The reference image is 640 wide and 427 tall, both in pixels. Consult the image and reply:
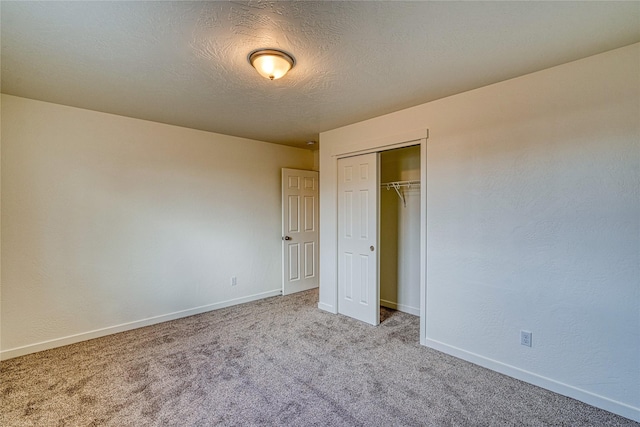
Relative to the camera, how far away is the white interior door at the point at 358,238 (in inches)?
132

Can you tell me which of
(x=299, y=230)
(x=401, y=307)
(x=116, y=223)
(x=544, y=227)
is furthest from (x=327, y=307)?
(x=116, y=223)

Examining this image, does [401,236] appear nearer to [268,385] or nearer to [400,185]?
[400,185]

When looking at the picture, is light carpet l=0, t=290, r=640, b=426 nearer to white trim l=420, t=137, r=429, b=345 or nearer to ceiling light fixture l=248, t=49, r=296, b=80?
white trim l=420, t=137, r=429, b=345

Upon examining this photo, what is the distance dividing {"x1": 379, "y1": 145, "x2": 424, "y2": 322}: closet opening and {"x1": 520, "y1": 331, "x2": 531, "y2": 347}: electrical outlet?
1.47 m

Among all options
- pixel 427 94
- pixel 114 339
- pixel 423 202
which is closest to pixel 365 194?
pixel 423 202

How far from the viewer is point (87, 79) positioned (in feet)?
7.59

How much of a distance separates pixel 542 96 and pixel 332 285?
288cm

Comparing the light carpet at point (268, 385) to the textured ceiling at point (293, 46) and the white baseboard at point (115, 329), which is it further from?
the textured ceiling at point (293, 46)

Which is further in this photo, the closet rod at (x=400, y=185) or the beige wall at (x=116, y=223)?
the closet rod at (x=400, y=185)

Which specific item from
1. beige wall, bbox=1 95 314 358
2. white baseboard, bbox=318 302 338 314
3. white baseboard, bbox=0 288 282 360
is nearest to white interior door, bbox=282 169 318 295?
beige wall, bbox=1 95 314 358

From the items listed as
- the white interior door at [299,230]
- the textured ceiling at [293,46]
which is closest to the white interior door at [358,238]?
the textured ceiling at [293,46]

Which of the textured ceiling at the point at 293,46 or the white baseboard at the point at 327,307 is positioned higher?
the textured ceiling at the point at 293,46

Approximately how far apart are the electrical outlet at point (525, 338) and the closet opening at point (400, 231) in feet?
4.83

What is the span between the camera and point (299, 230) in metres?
4.70
